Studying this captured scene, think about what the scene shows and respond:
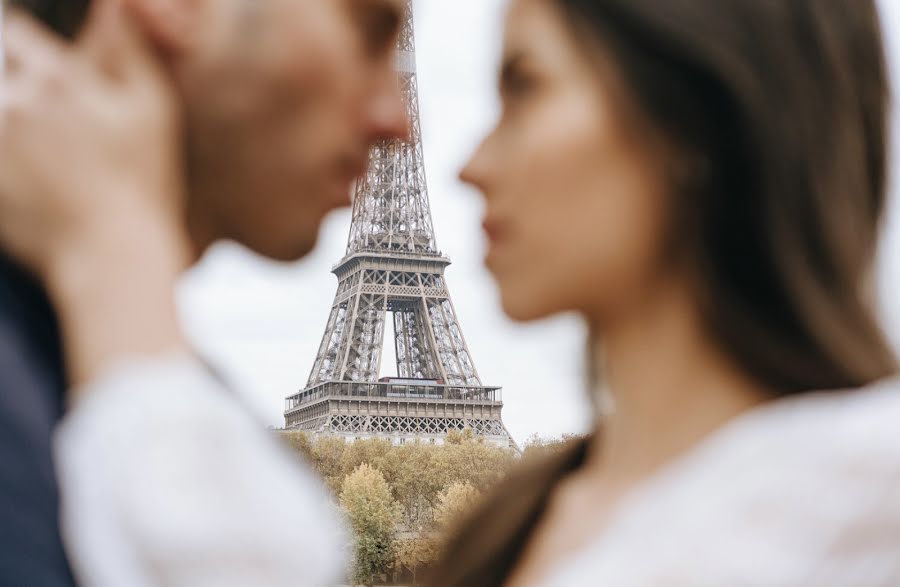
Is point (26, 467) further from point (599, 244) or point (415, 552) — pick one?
point (415, 552)

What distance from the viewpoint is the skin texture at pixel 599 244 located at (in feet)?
2.93

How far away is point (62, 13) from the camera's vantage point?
0.71m

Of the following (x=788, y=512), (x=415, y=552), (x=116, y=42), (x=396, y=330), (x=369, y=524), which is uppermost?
(x=396, y=330)

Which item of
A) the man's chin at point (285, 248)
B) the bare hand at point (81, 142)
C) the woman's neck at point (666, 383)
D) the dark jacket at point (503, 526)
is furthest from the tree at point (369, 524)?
the bare hand at point (81, 142)

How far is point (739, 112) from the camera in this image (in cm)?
85

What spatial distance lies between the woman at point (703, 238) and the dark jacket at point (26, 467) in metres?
0.42

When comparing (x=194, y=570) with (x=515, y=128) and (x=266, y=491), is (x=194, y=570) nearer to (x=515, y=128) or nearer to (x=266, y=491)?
(x=266, y=491)

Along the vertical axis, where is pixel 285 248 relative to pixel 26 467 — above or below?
above

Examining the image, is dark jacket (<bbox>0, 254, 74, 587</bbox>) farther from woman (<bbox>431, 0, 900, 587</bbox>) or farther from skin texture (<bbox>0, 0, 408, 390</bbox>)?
woman (<bbox>431, 0, 900, 587</bbox>)

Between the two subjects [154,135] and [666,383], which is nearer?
[154,135]

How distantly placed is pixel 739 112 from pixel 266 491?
0.50 m

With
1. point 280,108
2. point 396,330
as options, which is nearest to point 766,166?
point 280,108

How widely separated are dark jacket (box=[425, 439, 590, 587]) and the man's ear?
60 centimetres

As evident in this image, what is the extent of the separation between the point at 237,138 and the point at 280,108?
0.04 m
